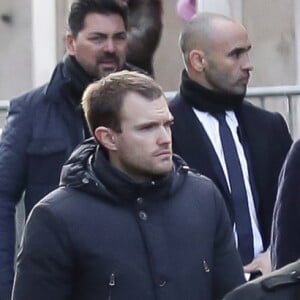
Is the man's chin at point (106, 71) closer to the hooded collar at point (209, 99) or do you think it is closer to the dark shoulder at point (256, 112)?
the hooded collar at point (209, 99)

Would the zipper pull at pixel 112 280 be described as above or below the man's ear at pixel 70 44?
below

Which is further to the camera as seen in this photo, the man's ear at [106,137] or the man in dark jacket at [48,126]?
the man in dark jacket at [48,126]

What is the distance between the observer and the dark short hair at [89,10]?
294 inches

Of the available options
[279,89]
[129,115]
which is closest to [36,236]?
[129,115]

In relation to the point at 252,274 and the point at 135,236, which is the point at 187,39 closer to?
the point at 252,274

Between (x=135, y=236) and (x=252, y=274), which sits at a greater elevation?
(x=135, y=236)

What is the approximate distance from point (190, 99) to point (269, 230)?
2.06 ft

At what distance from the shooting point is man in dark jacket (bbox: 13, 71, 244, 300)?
597cm

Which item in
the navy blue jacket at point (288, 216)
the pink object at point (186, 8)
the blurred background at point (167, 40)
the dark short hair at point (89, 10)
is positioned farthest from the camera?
the blurred background at point (167, 40)

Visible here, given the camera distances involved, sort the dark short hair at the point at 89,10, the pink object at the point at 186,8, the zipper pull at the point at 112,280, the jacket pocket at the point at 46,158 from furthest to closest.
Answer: the pink object at the point at 186,8 → the dark short hair at the point at 89,10 → the jacket pocket at the point at 46,158 → the zipper pull at the point at 112,280

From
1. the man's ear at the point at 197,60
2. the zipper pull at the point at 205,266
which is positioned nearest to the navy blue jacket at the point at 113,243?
the zipper pull at the point at 205,266

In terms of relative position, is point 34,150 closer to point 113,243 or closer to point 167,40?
point 113,243

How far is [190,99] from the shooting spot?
7.48 m

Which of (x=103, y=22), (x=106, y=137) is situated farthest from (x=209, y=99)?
(x=106, y=137)
